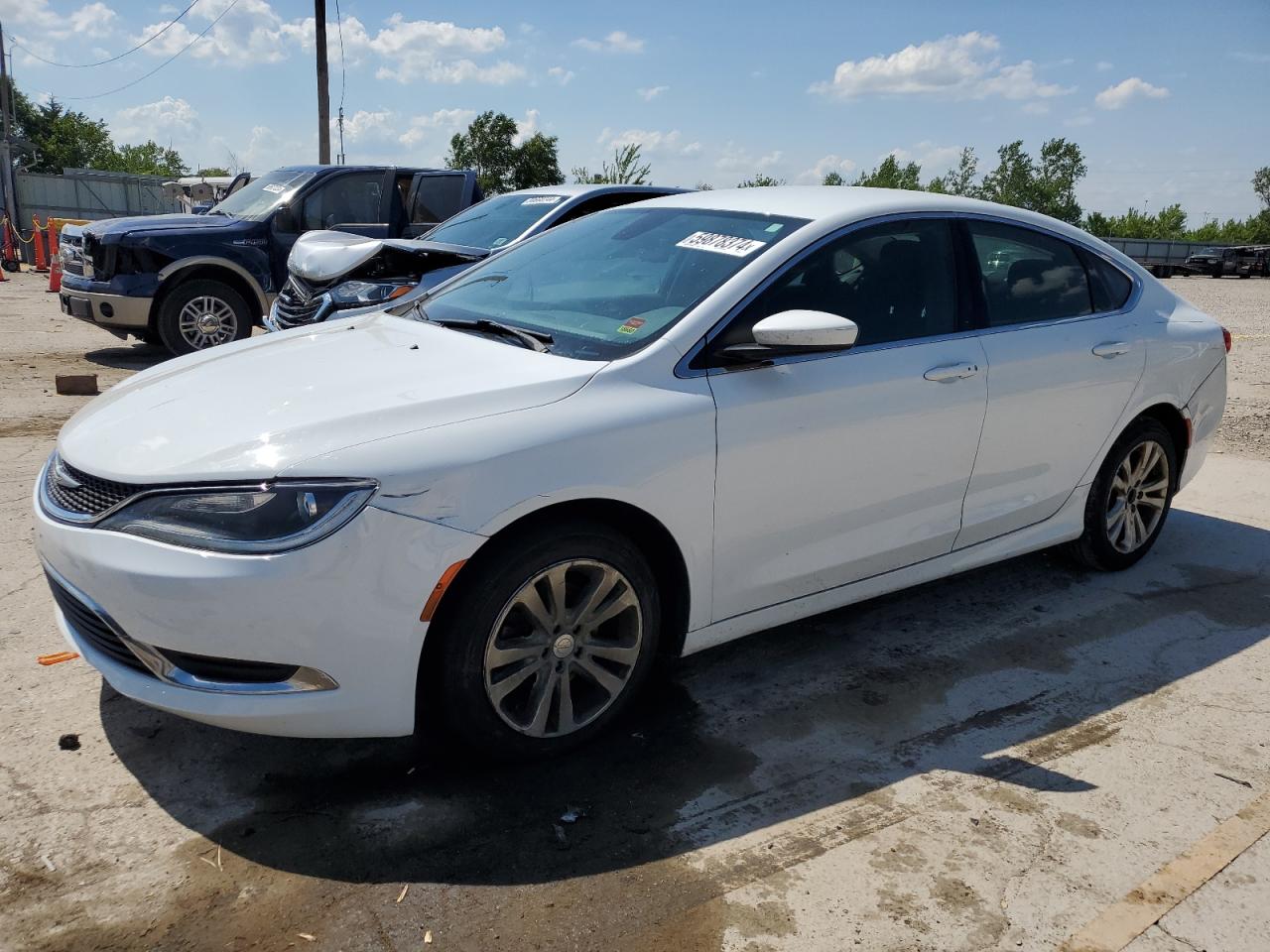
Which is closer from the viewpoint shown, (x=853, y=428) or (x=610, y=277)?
(x=853, y=428)

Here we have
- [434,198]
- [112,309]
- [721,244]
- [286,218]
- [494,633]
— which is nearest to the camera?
[494,633]

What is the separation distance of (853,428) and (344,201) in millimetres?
7853

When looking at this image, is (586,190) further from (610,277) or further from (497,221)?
(610,277)

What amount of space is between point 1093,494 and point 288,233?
782 cm

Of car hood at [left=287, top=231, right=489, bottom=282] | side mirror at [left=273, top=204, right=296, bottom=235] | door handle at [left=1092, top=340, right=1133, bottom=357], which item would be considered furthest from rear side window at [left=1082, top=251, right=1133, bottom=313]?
side mirror at [left=273, top=204, right=296, bottom=235]

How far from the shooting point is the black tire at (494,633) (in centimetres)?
280

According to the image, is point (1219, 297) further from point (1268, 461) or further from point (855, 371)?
point (855, 371)

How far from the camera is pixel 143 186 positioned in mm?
36656

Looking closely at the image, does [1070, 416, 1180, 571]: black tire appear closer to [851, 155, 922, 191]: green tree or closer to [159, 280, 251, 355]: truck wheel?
[159, 280, 251, 355]: truck wheel

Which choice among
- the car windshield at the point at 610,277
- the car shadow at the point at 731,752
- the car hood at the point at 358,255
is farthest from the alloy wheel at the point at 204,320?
the car shadow at the point at 731,752

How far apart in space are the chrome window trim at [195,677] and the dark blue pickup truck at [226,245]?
743 cm

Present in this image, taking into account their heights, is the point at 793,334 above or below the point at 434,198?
below

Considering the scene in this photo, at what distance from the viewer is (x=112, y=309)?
924 centimetres

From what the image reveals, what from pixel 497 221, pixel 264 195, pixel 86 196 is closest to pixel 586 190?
pixel 497 221
